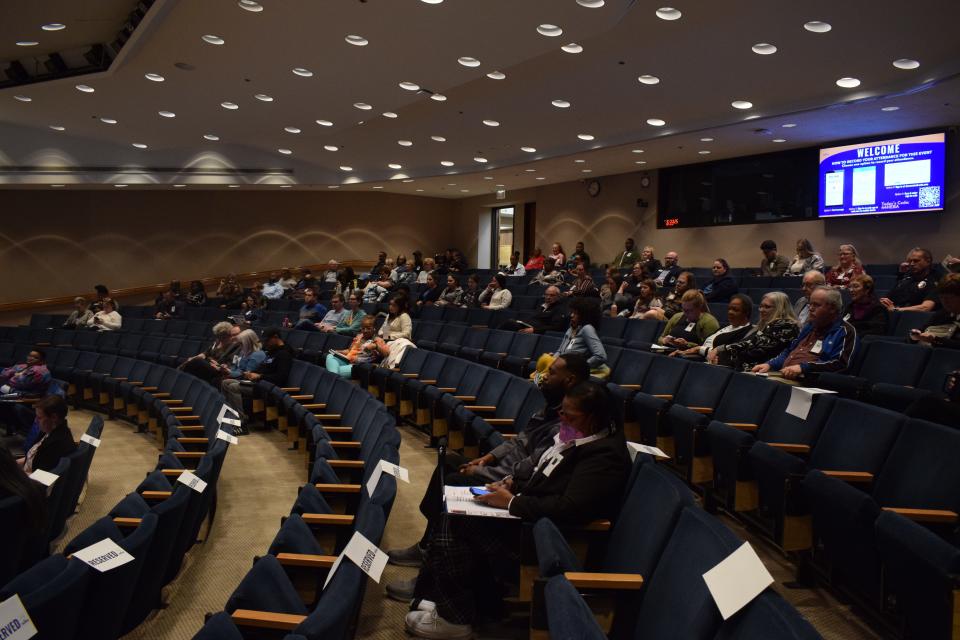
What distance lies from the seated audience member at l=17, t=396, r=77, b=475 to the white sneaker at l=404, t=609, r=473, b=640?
2.32 meters

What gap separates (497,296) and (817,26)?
4529 millimetres

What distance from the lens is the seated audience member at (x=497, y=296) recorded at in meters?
9.02

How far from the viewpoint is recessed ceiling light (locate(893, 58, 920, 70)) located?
21.2 ft

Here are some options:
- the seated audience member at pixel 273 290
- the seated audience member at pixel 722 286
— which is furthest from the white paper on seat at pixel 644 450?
the seated audience member at pixel 273 290

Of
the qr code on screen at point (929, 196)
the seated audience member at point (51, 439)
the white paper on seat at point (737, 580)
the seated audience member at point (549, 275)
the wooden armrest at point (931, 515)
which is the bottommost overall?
the seated audience member at point (51, 439)

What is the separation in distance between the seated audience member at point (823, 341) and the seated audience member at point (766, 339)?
19cm

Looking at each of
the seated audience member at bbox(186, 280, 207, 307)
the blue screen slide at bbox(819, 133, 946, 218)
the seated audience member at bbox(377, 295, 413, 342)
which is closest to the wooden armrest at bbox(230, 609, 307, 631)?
the seated audience member at bbox(377, 295, 413, 342)

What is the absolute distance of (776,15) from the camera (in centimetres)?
546

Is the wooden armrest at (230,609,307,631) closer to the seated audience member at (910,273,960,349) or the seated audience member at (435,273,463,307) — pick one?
the seated audience member at (910,273,960,349)

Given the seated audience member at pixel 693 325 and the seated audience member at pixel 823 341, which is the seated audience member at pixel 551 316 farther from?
the seated audience member at pixel 823 341

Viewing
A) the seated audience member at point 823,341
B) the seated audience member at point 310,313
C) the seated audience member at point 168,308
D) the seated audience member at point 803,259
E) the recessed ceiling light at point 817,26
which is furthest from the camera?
the seated audience member at point 168,308

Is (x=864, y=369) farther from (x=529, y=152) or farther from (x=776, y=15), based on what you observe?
(x=529, y=152)

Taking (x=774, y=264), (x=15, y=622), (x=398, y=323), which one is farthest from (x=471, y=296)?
(x=15, y=622)

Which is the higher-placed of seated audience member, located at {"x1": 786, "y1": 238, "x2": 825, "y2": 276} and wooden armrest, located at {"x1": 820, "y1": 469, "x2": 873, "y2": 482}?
seated audience member, located at {"x1": 786, "y1": 238, "x2": 825, "y2": 276}
